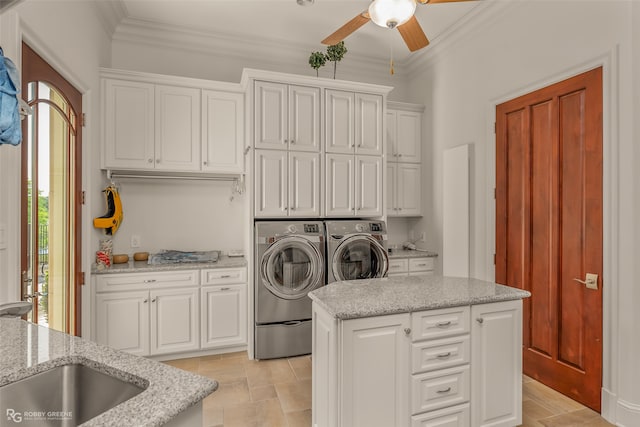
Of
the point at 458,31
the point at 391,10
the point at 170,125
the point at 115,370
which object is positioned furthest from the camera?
the point at 458,31

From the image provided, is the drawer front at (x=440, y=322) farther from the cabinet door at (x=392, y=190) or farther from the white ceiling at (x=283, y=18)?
the white ceiling at (x=283, y=18)

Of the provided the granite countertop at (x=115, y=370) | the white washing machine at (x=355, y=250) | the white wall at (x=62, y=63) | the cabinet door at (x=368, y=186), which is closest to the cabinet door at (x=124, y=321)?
the white wall at (x=62, y=63)

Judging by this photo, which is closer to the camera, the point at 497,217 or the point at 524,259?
the point at 524,259

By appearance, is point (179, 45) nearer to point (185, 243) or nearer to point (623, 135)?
point (185, 243)

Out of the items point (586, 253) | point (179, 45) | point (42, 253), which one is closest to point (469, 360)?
point (586, 253)

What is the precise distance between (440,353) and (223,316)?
2114 mm

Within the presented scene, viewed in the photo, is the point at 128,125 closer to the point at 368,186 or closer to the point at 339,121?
the point at 339,121

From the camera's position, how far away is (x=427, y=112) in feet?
14.0

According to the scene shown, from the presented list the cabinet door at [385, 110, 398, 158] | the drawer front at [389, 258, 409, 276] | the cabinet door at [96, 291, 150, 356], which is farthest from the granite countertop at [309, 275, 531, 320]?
the cabinet door at [385, 110, 398, 158]

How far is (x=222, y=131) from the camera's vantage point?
11.4ft

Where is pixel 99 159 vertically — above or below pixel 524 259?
above

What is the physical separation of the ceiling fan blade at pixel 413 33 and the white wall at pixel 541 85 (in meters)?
1.06

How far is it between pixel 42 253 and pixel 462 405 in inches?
103

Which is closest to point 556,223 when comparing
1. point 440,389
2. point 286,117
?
point 440,389
